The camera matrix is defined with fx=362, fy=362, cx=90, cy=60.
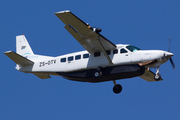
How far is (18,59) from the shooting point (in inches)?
1201

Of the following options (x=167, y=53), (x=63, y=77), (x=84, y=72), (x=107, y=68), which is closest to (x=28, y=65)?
(x=63, y=77)

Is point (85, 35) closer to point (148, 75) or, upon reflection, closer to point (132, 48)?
point (132, 48)

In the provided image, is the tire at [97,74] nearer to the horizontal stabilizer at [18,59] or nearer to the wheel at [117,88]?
the wheel at [117,88]

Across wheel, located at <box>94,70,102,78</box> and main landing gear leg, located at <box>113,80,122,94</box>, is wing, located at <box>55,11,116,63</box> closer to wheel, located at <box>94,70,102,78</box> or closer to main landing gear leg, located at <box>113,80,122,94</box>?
wheel, located at <box>94,70,102,78</box>

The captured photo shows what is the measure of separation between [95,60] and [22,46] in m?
8.64

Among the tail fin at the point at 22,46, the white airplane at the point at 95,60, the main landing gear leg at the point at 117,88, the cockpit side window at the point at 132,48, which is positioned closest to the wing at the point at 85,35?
the white airplane at the point at 95,60

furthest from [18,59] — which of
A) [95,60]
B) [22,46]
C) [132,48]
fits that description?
[132,48]

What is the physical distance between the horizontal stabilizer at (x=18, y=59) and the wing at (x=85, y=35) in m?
5.52

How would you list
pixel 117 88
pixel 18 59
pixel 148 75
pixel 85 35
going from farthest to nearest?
pixel 148 75
pixel 18 59
pixel 117 88
pixel 85 35

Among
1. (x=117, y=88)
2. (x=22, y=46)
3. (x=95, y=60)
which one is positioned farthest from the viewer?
(x=22, y=46)

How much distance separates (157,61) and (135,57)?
5.47 ft

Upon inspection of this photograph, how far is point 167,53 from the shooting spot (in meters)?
26.6

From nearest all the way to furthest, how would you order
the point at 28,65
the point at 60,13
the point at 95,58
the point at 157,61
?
the point at 60,13, the point at 157,61, the point at 95,58, the point at 28,65

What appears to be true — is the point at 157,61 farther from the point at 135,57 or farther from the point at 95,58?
the point at 95,58
